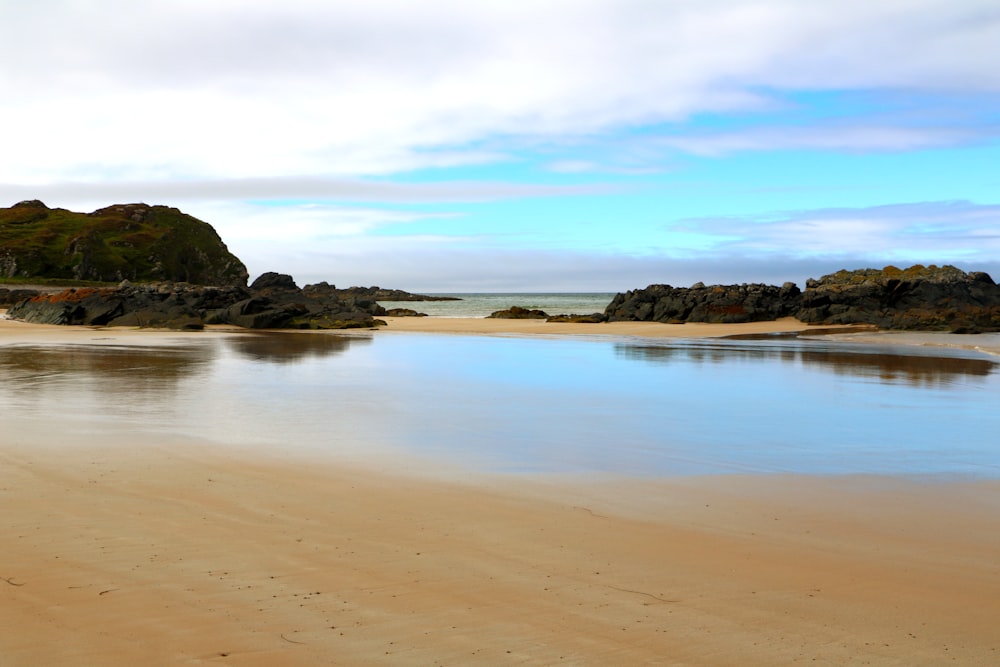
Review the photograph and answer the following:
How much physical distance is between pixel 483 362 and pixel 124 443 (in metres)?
11.9

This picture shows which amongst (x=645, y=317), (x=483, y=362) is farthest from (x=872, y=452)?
(x=645, y=317)

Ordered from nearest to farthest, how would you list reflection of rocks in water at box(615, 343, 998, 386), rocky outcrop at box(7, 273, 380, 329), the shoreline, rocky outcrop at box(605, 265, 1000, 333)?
the shoreline
reflection of rocks in water at box(615, 343, 998, 386)
rocky outcrop at box(7, 273, 380, 329)
rocky outcrop at box(605, 265, 1000, 333)

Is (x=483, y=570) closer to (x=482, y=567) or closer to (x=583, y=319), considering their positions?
(x=482, y=567)

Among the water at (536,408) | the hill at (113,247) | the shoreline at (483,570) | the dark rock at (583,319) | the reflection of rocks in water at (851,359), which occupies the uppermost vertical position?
the hill at (113,247)

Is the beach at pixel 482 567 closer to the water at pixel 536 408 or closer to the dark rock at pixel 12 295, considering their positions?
the water at pixel 536 408

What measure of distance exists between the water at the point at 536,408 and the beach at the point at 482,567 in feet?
3.38

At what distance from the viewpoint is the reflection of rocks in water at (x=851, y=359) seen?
17.1 m

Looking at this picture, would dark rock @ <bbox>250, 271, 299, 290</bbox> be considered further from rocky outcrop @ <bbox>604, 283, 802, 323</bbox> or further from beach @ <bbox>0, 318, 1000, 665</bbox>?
beach @ <bbox>0, 318, 1000, 665</bbox>

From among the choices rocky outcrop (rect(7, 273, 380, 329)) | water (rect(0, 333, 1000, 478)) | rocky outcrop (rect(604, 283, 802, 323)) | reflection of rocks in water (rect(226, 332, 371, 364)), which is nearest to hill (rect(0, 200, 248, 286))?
rocky outcrop (rect(7, 273, 380, 329))

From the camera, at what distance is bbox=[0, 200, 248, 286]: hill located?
77.6m

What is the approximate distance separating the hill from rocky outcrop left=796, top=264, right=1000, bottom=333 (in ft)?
195

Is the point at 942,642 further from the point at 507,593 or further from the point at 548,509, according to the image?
the point at 548,509

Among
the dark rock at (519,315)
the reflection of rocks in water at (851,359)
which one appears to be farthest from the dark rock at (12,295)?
the reflection of rocks in water at (851,359)

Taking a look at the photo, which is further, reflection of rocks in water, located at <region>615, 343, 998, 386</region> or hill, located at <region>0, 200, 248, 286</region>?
hill, located at <region>0, 200, 248, 286</region>
